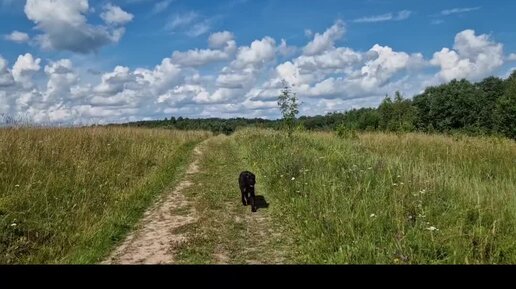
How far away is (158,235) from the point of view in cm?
677

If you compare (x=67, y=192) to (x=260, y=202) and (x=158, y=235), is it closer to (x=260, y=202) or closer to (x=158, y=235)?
(x=158, y=235)

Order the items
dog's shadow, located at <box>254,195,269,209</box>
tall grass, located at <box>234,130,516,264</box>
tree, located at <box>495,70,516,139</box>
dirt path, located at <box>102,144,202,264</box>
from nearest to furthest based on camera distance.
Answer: tall grass, located at <box>234,130,516,264</box> < dirt path, located at <box>102,144,202,264</box> < dog's shadow, located at <box>254,195,269,209</box> < tree, located at <box>495,70,516,139</box>

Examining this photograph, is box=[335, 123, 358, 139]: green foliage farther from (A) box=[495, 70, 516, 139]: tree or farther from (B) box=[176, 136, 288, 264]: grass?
(A) box=[495, 70, 516, 139]: tree

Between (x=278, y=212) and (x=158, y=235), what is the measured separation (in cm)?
218

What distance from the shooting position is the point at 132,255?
5.80 meters

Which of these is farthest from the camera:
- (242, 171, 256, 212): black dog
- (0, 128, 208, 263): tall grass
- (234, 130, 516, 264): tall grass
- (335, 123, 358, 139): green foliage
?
(335, 123, 358, 139): green foliage

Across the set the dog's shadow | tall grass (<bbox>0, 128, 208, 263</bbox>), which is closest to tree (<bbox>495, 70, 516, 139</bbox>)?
tall grass (<bbox>0, 128, 208, 263</bbox>)

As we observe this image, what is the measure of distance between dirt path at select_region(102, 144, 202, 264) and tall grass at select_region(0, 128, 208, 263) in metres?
0.22

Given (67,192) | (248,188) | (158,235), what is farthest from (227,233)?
(67,192)

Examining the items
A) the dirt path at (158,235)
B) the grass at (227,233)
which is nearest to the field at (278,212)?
the grass at (227,233)

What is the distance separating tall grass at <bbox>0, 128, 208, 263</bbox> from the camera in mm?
6008

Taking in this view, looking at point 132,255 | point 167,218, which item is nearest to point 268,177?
point 167,218
